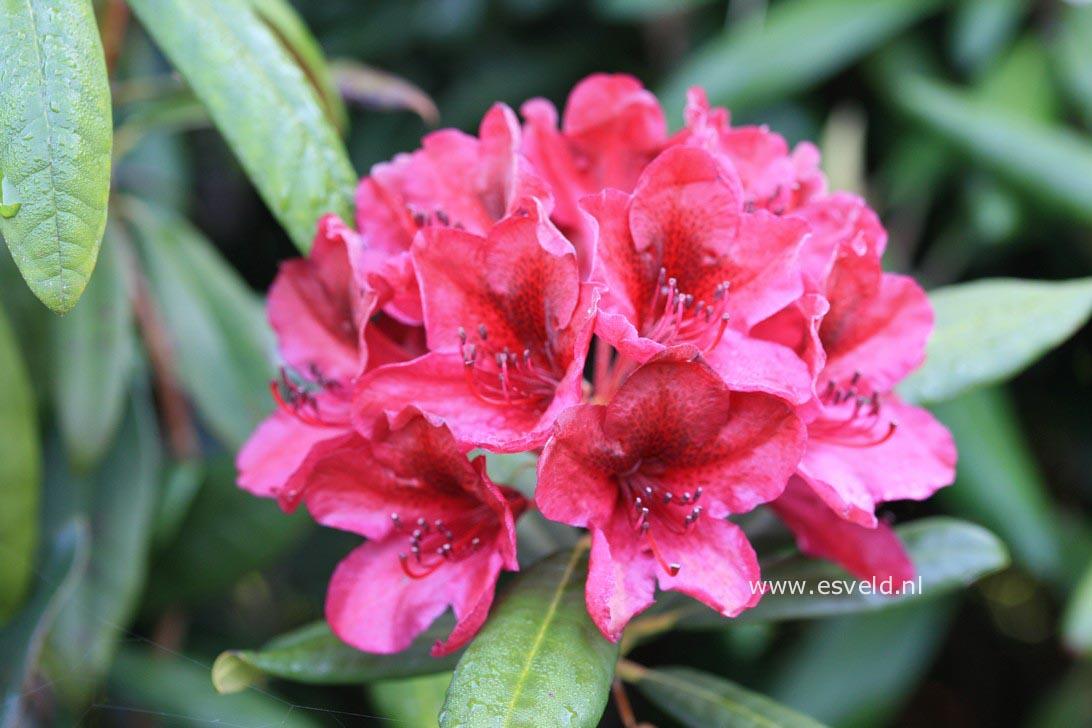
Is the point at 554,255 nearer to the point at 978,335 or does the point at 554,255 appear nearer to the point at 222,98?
the point at 222,98

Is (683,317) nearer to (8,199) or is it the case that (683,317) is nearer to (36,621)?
(8,199)

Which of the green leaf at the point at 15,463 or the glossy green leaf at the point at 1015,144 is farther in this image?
the glossy green leaf at the point at 1015,144

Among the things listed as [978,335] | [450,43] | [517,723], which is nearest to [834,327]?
[978,335]

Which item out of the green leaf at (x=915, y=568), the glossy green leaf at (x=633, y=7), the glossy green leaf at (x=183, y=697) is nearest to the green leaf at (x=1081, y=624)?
the green leaf at (x=915, y=568)

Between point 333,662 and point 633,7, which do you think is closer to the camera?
point 333,662

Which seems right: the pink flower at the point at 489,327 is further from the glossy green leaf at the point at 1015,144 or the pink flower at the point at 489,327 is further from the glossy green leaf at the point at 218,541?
the glossy green leaf at the point at 1015,144

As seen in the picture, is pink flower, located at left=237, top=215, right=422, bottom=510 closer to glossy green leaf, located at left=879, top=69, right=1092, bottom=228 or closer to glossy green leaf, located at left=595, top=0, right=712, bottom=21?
glossy green leaf, located at left=595, top=0, right=712, bottom=21

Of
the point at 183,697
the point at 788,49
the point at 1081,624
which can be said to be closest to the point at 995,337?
the point at 1081,624
